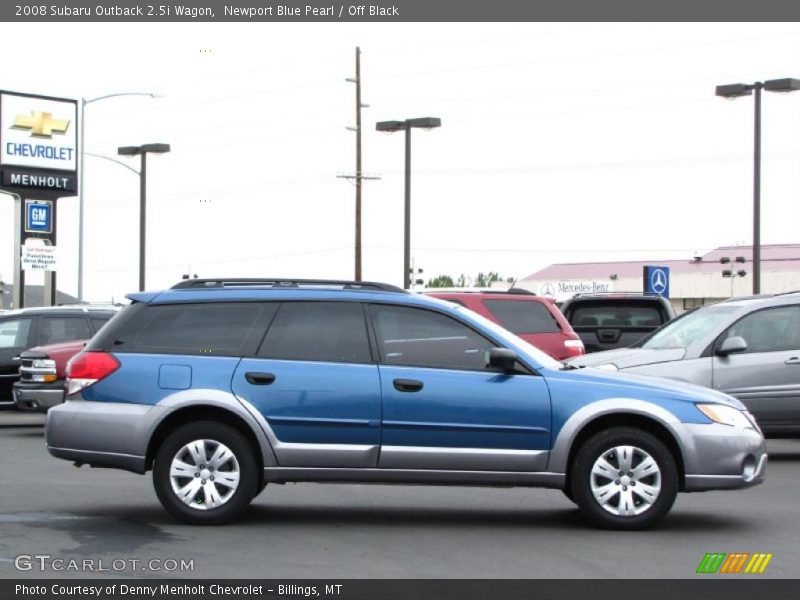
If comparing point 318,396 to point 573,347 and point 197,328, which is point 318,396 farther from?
point 573,347

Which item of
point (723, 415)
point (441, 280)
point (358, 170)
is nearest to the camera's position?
point (723, 415)

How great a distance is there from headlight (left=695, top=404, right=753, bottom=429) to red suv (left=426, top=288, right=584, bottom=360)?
7565 mm

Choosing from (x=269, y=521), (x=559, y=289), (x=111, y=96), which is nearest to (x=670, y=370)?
(x=269, y=521)

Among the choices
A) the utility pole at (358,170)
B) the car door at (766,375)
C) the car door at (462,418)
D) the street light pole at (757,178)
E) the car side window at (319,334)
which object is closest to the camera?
the car door at (462,418)

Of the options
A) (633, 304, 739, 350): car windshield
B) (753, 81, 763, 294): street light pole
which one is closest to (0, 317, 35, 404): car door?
(633, 304, 739, 350): car windshield

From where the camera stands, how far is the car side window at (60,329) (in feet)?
63.7

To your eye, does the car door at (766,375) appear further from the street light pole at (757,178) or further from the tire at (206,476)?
the street light pole at (757,178)

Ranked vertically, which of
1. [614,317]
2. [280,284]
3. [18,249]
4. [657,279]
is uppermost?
[18,249]

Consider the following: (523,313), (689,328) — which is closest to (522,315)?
(523,313)

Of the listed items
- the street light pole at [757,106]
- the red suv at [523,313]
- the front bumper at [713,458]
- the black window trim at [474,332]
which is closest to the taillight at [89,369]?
the black window trim at [474,332]

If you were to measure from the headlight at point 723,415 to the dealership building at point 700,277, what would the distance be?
58.4 metres

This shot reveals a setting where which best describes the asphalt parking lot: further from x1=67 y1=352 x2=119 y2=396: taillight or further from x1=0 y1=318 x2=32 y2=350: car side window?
x1=0 y1=318 x2=32 y2=350: car side window

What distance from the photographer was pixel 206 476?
366 inches

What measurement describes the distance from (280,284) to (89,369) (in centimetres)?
164
